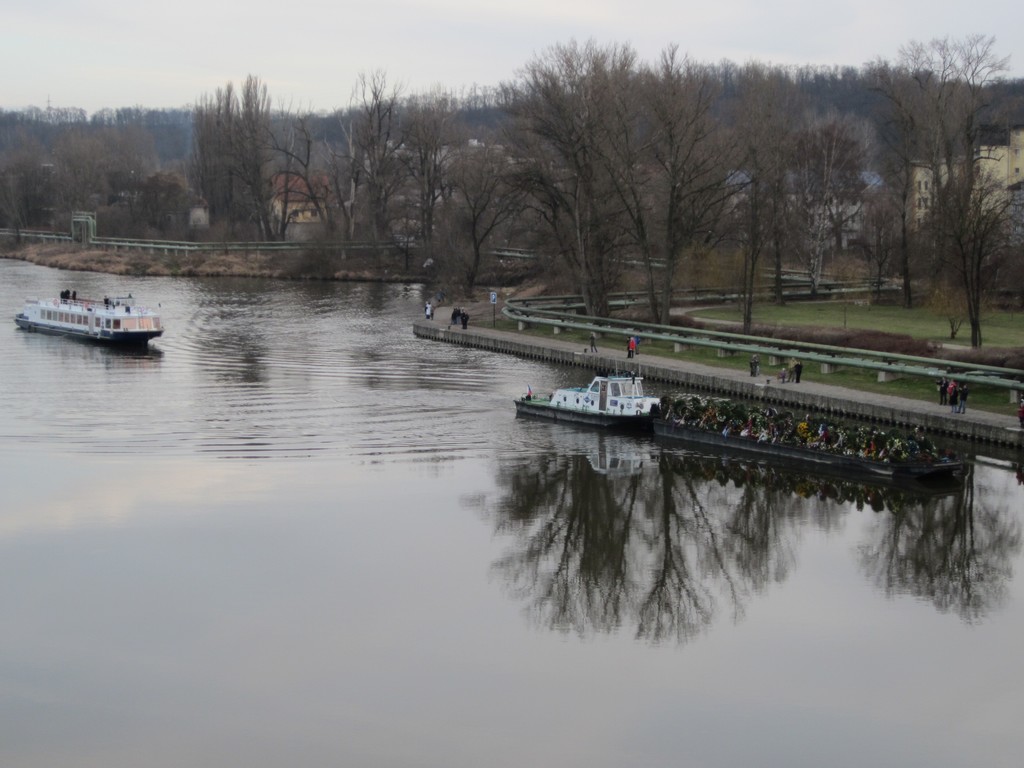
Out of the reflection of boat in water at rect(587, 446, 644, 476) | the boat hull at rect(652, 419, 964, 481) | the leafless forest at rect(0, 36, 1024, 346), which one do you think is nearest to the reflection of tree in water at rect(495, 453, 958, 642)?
the reflection of boat in water at rect(587, 446, 644, 476)

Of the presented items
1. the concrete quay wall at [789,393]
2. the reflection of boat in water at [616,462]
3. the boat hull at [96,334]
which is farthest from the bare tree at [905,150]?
the boat hull at [96,334]

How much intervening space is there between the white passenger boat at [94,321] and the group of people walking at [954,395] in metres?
39.1

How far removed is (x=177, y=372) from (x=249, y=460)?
1990 centimetres

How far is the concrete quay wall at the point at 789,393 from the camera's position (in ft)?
141

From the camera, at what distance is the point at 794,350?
55.1 meters

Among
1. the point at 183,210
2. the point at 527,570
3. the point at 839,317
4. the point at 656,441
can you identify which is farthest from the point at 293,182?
the point at 527,570

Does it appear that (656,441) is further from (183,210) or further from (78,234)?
(183,210)

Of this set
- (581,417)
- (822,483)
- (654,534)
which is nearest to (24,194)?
(581,417)

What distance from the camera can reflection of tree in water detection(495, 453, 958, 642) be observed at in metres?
28.3

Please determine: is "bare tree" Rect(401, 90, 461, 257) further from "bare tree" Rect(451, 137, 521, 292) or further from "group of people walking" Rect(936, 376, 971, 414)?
"group of people walking" Rect(936, 376, 971, 414)

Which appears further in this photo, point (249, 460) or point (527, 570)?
point (249, 460)

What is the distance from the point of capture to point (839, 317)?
73.5m

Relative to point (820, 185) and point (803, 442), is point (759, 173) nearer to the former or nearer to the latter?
point (820, 185)

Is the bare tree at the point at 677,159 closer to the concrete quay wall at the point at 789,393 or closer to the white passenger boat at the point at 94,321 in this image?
the concrete quay wall at the point at 789,393
